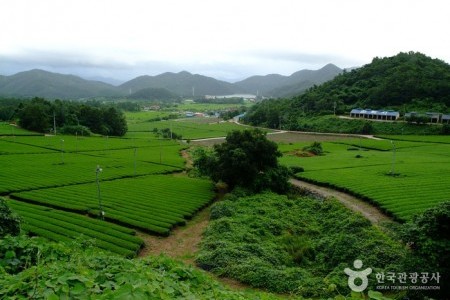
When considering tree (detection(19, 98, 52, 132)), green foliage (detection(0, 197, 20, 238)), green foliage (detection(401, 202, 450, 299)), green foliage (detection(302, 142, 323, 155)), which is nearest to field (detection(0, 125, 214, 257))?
green foliage (detection(0, 197, 20, 238))

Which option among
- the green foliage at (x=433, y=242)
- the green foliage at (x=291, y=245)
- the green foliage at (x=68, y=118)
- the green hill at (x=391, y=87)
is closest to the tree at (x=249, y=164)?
the green foliage at (x=291, y=245)

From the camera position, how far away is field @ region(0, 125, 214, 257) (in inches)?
1094

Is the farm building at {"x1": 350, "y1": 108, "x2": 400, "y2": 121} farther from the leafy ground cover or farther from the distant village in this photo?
the leafy ground cover

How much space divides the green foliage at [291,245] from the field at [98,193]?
16.8 feet

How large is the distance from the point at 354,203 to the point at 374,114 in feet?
255

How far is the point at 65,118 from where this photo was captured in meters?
107

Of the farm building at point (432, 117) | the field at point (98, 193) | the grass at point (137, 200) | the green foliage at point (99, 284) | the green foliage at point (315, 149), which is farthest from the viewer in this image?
the farm building at point (432, 117)

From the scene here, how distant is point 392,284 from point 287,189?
26066mm

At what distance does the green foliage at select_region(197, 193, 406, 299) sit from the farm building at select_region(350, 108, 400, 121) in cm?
7608

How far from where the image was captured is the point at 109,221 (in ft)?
103

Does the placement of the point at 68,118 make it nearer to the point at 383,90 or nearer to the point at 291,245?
the point at 291,245

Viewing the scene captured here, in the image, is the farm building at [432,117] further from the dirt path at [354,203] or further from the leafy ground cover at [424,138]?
the dirt path at [354,203]

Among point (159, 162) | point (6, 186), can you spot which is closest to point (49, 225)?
point (6, 186)

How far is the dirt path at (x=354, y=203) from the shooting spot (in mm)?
30859
